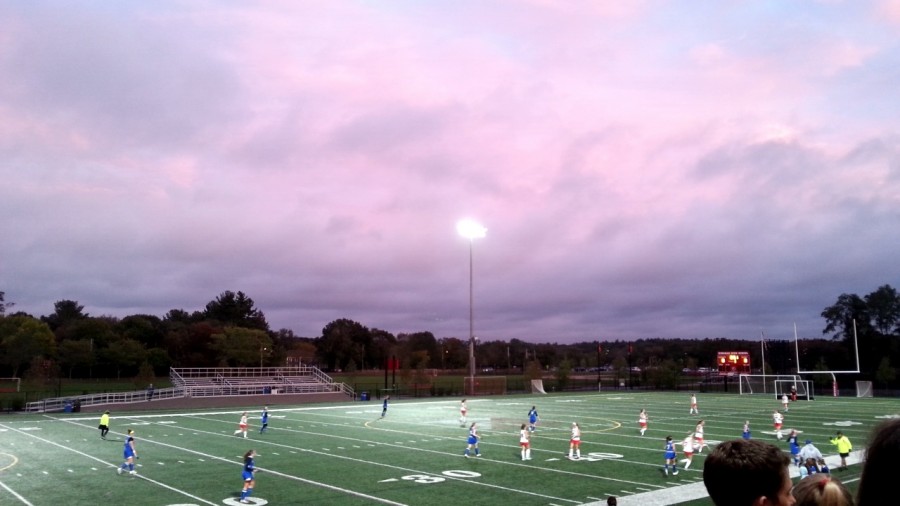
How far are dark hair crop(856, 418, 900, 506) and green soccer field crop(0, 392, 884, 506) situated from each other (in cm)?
500

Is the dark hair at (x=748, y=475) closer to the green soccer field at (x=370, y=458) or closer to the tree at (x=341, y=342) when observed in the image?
the green soccer field at (x=370, y=458)

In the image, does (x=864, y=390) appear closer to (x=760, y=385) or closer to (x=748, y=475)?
(x=760, y=385)

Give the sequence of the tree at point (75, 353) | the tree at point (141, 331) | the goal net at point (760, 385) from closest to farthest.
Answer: the goal net at point (760, 385) → the tree at point (75, 353) → the tree at point (141, 331)

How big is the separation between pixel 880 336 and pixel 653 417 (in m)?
68.7

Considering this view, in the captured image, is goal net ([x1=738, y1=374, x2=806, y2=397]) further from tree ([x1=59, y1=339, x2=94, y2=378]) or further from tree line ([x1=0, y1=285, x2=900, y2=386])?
tree ([x1=59, y1=339, x2=94, y2=378])

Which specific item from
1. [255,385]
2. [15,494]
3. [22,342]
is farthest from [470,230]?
[22,342]

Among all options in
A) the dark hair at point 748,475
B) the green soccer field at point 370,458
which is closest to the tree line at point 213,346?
the green soccer field at point 370,458

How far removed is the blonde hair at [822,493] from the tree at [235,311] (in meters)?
132

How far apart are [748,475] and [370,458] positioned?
22.0 metres

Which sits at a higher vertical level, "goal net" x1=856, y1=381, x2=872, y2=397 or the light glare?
the light glare

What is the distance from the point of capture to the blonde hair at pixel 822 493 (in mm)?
2629

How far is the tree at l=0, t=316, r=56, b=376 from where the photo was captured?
81938 mm

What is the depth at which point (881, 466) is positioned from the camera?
2.11 metres

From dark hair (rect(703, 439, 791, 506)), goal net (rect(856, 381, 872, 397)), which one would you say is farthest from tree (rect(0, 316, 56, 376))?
dark hair (rect(703, 439, 791, 506))
